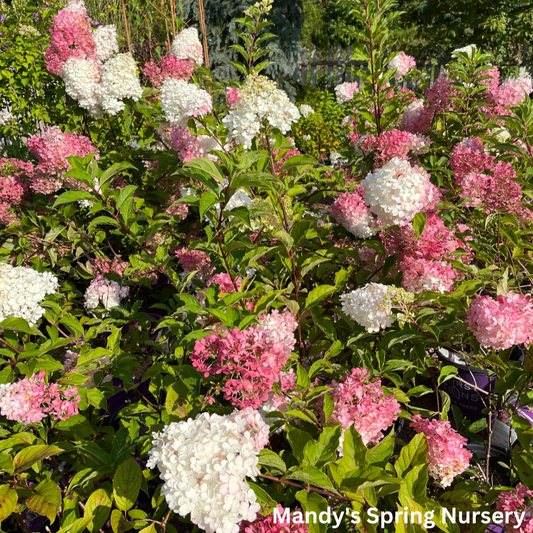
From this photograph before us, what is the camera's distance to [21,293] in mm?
1326

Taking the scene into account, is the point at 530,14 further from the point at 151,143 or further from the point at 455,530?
the point at 455,530

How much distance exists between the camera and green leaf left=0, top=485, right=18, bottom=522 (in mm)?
904

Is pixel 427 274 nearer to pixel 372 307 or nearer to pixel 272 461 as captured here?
pixel 372 307

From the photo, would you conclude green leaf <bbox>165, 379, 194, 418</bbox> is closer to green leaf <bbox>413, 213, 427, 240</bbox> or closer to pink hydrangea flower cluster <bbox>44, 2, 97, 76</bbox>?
green leaf <bbox>413, 213, 427, 240</bbox>

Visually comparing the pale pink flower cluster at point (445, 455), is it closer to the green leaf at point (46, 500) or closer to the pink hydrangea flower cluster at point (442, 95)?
the green leaf at point (46, 500)

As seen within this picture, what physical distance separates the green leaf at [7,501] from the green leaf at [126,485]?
0.22 m

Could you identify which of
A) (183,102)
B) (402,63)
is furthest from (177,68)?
(402,63)

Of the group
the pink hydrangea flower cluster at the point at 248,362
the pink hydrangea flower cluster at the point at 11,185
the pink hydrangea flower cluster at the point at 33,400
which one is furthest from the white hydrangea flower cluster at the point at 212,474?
the pink hydrangea flower cluster at the point at 11,185

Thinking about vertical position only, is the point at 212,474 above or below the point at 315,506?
above

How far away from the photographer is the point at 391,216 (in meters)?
1.36

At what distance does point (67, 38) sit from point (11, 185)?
0.93 metres

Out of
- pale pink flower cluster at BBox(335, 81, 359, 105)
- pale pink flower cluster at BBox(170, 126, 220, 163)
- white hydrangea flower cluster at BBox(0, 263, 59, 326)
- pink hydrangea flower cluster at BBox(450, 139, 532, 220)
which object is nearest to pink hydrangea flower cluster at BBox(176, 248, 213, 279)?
pale pink flower cluster at BBox(170, 126, 220, 163)

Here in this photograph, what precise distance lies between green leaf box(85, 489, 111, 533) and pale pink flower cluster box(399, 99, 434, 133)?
7.19ft

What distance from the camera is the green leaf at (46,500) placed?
36.9 inches
